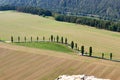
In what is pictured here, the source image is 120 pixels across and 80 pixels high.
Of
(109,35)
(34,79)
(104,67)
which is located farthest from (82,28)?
(34,79)

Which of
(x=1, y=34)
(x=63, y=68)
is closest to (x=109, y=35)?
(x=1, y=34)

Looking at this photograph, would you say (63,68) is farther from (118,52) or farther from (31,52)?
(118,52)

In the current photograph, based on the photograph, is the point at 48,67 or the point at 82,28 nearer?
the point at 48,67

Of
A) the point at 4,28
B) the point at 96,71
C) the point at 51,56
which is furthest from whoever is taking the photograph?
the point at 4,28

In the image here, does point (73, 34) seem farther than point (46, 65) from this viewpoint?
Yes

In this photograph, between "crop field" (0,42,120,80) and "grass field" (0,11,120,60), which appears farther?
"grass field" (0,11,120,60)

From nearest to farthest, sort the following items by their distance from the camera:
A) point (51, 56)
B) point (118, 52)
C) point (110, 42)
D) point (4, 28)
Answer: point (51, 56) < point (118, 52) < point (110, 42) < point (4, 28)

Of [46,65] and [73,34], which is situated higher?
[73,34]

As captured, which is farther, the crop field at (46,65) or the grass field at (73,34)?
the grass field at (73,34)
